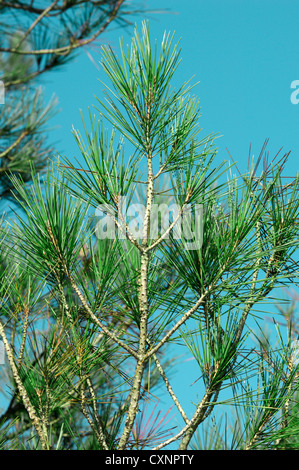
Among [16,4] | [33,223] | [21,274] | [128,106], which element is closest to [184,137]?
A: [128,106]

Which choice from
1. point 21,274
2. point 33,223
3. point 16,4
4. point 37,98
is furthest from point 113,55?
point 37,98

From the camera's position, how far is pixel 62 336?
2.38 feet

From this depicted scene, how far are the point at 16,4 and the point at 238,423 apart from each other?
117cm

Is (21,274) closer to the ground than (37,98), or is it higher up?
closer to the ground

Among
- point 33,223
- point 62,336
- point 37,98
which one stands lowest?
point 62,336

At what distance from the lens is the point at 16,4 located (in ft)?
4.72

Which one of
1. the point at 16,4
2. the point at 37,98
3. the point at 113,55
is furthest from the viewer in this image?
the point at 37,98

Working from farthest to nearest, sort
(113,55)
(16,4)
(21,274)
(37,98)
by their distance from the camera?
(37,98), (16,4), (21,274), (113,55)

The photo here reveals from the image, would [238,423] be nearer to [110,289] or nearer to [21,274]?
[110,289]

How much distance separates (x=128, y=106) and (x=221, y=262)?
0.76ft
